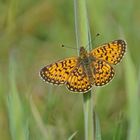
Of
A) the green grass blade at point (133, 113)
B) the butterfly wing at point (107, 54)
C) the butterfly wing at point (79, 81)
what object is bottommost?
the green grass blade at point (133, 113)

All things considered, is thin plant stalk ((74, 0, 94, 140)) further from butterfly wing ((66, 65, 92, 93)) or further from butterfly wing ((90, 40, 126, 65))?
butterfly wing ((90, 40, 126, 65))

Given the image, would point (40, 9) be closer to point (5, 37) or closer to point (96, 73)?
point (5, 37)

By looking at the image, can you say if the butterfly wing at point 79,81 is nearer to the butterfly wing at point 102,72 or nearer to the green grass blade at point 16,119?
the butterfly wing at point 102,72

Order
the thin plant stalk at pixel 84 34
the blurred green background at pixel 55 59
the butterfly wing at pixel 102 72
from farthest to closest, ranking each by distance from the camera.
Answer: the blurred green background at pixel 55 59 < the butterfly wing at pixel 102 72 < the thin plant stalk at pixel 84 34

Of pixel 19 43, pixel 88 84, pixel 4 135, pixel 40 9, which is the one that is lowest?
pixel 4 135

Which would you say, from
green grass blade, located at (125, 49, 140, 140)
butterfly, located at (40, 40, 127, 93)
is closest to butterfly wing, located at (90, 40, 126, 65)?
butterfly, located at (40, 40, 127, 93)

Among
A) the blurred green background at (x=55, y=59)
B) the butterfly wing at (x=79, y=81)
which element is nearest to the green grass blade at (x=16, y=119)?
the blurred green background at (x=55, y=59)

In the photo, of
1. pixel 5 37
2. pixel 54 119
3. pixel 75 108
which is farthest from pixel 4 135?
pixel 5 37

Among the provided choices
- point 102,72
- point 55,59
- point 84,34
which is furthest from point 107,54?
point 55,59
